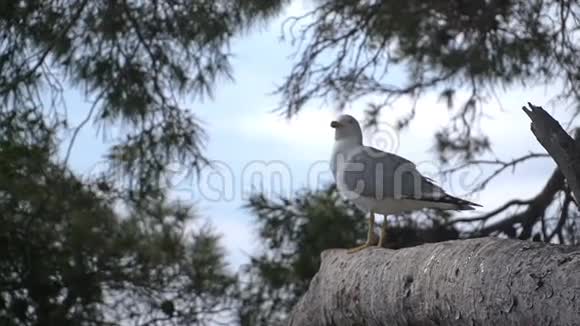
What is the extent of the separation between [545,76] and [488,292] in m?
2.41

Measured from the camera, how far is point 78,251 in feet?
11.5

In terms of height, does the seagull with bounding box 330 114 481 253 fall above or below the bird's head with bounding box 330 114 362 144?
below

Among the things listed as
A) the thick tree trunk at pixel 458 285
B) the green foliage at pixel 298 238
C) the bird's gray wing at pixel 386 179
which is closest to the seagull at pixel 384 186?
the bird's gray wing at pixel 386 179

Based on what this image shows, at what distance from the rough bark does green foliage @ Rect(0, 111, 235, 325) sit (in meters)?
1.98

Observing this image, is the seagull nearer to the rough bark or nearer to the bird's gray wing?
the bird's gray wing

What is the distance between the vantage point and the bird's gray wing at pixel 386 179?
2613mm

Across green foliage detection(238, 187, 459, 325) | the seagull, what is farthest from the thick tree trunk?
green foliage detection(238, 187, 459, 325)

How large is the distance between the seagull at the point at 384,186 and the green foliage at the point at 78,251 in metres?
1.02

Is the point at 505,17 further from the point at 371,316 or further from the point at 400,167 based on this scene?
the point at 371,316

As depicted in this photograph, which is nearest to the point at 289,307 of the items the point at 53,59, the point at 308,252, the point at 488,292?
the point at 308,252

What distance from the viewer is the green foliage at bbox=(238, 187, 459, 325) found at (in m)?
3.46

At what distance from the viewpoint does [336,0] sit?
394cm

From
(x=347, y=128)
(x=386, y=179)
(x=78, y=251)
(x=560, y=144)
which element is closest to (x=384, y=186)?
(x=386, y=179)

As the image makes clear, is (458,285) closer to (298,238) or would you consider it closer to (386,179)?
(386,179)
